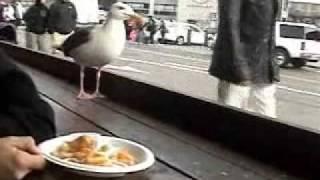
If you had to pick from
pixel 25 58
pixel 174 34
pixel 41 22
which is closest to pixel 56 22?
pixel 41 22

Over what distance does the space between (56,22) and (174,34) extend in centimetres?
626

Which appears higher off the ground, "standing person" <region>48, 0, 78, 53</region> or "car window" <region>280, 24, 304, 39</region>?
"standing person" <region>48, 0, 78, 53</region>

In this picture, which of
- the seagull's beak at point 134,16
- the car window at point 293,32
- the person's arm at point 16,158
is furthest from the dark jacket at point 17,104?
the car window at point 293,32

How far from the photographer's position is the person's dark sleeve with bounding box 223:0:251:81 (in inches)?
67.1

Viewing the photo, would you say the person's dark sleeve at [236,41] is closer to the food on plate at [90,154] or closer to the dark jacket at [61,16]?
the food on plate at [90,154]

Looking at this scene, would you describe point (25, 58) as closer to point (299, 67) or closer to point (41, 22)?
point (41, 22)

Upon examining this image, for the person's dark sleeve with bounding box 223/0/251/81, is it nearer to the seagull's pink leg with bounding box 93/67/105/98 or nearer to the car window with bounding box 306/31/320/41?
the seagull's pink leg with bounding box 93/67/105/98

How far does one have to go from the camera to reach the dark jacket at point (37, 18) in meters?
6.04

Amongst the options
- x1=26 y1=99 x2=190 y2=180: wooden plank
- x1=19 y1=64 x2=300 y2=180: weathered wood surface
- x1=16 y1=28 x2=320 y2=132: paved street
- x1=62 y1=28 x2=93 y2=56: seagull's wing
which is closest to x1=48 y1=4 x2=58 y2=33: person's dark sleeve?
x1=16 y1=28 x2=320 y2=132: paved street

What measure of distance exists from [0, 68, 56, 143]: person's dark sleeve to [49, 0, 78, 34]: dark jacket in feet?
16.1

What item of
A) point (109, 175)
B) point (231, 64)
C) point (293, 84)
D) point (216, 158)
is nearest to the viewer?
point (109, 175)

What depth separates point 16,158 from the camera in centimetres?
76

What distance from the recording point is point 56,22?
19.4ft

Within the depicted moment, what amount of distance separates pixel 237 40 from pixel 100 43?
1.40 ft
